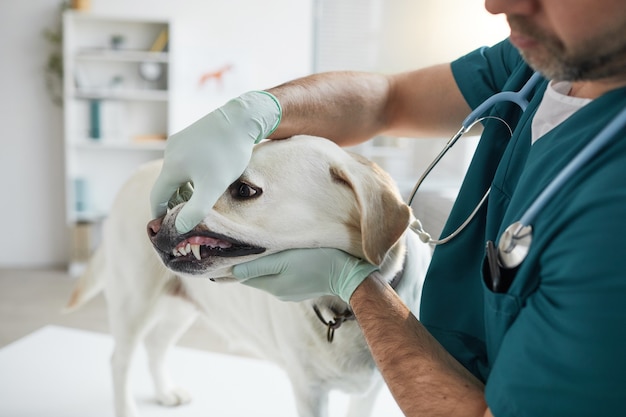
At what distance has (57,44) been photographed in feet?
14.3

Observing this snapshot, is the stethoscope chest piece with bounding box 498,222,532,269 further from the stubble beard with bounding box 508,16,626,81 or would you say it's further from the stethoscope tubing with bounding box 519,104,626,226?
the stubble beard with bounding box 508,16,626,81

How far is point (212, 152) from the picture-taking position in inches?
34.5

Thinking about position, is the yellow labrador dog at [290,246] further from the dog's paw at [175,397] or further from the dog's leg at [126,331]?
the dog's paw at [175,397]

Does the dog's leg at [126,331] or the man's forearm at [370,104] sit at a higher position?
the man's forearm at [370,104]

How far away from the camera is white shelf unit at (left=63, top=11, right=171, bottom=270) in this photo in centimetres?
421

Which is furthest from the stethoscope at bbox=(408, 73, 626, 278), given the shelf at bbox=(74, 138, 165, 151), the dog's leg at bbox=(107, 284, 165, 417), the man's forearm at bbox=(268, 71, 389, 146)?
the shelf at bbox=(74, 138, 165, 151)

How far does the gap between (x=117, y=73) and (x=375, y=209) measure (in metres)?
3.98

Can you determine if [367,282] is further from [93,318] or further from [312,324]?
[93,318]

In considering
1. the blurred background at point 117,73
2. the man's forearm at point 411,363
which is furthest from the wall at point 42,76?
the man's forearm at point 411,363

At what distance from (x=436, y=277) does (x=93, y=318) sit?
289 centimetres

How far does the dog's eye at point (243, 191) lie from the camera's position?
0.90 metres

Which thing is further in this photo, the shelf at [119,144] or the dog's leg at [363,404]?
the shelf at [119,144]

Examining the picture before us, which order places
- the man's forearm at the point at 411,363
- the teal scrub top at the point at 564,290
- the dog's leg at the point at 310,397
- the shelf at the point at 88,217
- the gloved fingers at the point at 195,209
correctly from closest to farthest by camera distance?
the teal scrub top at the point at 564,290 < the man's forearm at the point at 411,363 < the gloved fingers at the point at 195,209 < the dog's leg at the point at 310,397 < the shelf at the point at 88,217

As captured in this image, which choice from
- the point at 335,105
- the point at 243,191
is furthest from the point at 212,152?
the point at 335,105
